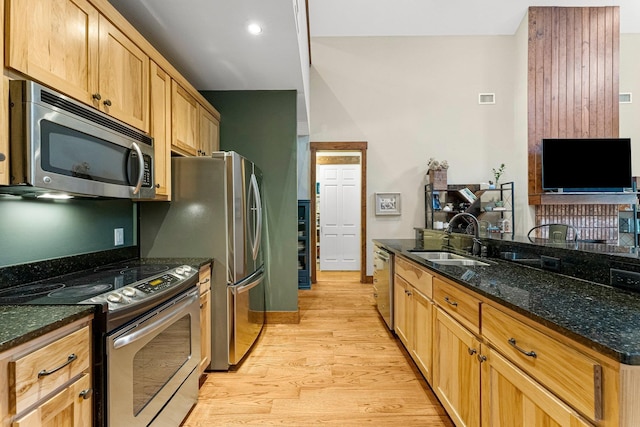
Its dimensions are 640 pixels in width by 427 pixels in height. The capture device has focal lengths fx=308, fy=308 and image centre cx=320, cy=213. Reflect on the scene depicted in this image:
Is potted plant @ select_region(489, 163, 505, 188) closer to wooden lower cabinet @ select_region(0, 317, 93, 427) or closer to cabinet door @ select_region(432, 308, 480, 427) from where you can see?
cabinet door @ select_region(432, 308, 480, 427)

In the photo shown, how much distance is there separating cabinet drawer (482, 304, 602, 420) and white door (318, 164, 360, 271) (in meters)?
5.06

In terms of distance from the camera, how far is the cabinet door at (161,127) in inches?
81.0

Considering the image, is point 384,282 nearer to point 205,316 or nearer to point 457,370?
point 457,370

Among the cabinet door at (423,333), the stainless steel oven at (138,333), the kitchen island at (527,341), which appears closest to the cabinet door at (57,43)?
the stainless steel oven at (138,333)

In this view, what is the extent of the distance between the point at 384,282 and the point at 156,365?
226 cm

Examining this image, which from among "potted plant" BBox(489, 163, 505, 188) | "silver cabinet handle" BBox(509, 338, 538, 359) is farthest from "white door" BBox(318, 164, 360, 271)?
"silver cabinet handle" BBox(509, 338, 538, 359)

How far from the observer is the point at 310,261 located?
513cm

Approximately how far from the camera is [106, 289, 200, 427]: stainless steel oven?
1.26 metres

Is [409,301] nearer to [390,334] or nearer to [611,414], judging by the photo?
[390,334]

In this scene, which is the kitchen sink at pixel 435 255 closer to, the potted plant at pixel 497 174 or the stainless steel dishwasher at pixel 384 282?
the stainless steel dishwasher at pixel 384 282

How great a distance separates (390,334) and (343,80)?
4.36 m

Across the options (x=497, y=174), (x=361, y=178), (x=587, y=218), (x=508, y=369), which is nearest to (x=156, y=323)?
(x=508, y=369)

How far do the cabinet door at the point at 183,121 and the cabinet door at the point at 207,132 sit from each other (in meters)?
0.11

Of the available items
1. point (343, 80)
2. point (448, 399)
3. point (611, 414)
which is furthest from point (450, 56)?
point (611, 414)
